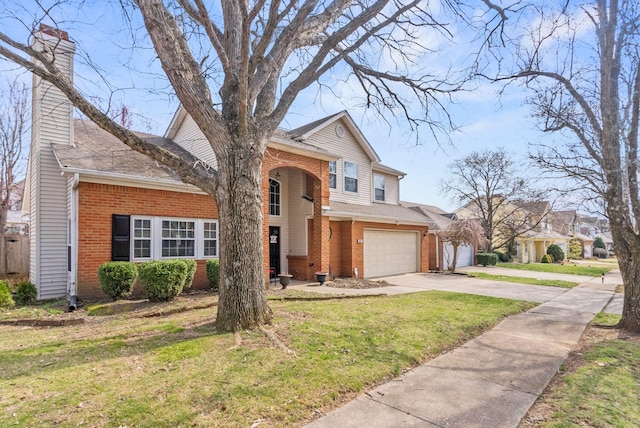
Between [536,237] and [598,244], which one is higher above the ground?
[536,237]

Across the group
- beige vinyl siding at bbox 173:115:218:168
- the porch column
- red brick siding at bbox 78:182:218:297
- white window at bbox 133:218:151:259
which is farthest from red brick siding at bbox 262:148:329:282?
white window at bbox 133:218:151:259

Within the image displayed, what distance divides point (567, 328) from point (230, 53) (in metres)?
8.53

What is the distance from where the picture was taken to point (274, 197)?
47.9 ft

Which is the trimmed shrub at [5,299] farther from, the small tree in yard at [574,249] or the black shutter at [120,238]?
the small tree in yard at [574,249]

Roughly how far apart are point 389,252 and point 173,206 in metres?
10.3

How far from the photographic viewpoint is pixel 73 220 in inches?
349

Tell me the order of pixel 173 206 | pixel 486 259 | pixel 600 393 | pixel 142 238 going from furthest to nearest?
pixel 486 259 < pixel 173 206 < pixel 142 238 < pixel 600 393

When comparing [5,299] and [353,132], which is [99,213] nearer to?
[5,299]

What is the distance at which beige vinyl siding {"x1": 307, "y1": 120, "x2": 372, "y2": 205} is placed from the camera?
50.2 feet

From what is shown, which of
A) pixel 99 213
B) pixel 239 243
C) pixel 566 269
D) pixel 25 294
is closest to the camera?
pixel 239 243

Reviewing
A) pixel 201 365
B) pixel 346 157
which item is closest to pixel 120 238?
pixel 201 365

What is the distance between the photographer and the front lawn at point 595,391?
3.35 metres

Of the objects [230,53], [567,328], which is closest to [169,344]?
[230,53]

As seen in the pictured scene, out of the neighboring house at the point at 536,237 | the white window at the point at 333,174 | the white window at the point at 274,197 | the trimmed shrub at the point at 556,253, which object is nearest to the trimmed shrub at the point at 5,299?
the white window at the point at 274,197
